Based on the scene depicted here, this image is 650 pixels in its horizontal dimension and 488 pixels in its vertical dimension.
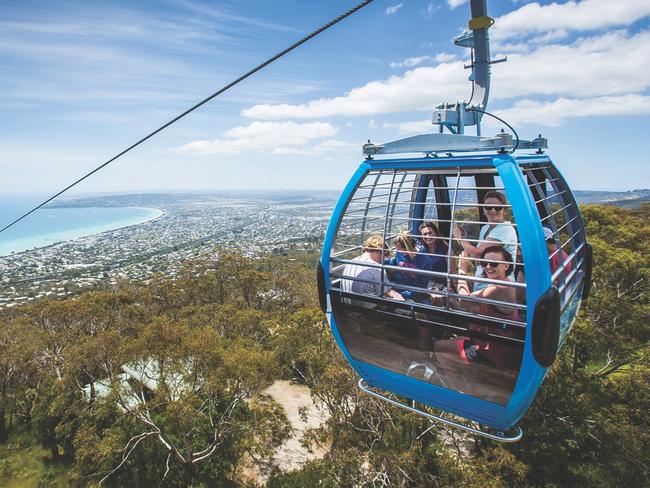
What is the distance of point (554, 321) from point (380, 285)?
3.85 feet

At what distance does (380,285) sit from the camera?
3045mm

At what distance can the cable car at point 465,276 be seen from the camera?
7.82 feet

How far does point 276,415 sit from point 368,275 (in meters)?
10.0

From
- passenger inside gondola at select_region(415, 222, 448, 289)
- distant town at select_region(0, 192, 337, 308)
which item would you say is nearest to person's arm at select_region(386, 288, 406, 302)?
passenger inside gondola at select_region(415, 222, 448, 289)

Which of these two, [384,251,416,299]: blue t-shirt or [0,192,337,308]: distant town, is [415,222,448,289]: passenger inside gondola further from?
[0,192,337,308]: distant town

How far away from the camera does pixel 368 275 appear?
319 cm

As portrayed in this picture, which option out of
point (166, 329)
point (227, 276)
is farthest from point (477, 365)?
point (227, 276)

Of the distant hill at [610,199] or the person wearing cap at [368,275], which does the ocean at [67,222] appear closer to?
the distant hill at [610,199]

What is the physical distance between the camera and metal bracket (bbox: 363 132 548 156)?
2539 millimetres

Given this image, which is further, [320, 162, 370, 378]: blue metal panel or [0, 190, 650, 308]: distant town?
[0, 190, 650, 308]: distant town

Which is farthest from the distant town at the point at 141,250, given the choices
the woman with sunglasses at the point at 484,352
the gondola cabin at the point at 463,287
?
the woman with sunglasses at the point at 484,352

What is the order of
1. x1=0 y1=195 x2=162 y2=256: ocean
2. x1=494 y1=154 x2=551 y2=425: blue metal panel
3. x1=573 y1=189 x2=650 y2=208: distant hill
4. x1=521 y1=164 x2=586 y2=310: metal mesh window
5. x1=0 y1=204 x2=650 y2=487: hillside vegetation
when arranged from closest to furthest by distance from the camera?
x1=494 y1=154 x2=551 y2=425: blue metal panel
x1=521 y1=164 x2=586 y2=310: metal mesh window
x1=0 y1=204 x2=650 y2=487: hillside vegetation
x1=573 y1=189 x2=650 y2=208: distant hill
x1=0 y1=195 x2=162 y2=256: ocean

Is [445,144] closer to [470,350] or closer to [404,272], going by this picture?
[404,272]

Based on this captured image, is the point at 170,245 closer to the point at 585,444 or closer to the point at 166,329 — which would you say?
the point at 166,329
